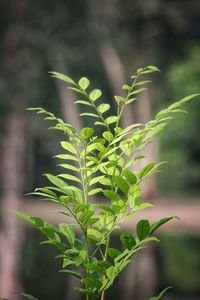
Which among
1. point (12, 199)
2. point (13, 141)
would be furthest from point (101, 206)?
point (12, 199)

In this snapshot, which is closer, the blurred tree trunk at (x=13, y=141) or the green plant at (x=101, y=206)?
the green plant at (x=101, y=206)

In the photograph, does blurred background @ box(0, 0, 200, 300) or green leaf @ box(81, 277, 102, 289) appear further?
blurred background @ box(0, 0, 200, 300)

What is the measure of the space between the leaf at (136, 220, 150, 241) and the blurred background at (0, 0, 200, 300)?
0.29 meters

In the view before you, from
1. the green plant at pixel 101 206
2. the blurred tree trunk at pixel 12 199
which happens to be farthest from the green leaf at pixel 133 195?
the blurred tree trunk at pixel 12 199

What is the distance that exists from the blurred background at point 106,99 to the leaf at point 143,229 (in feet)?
0.94

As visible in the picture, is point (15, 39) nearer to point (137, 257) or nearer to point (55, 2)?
point (55, 2)

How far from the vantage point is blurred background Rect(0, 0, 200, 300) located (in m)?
12.0

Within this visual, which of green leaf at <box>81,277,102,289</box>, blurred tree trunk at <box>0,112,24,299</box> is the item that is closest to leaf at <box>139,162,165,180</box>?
green leaf at <box>81,277,102,289</box>

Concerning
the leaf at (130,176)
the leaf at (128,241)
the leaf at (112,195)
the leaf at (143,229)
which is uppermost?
the leaf at (130,176)

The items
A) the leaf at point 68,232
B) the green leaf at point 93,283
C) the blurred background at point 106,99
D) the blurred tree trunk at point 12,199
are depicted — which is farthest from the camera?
the blurred background at point 106,99

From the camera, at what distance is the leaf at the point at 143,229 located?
125 centimetres

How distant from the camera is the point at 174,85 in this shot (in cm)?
2412

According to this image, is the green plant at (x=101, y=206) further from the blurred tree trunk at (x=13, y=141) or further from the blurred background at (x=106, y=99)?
the blurred tree trunk at (x=13, y=141)

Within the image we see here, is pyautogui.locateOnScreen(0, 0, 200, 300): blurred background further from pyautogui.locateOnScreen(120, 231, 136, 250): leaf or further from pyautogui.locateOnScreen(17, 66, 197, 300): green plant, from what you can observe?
pyautogui.locateOnScreen(120, 231, 136, 250): leaf
